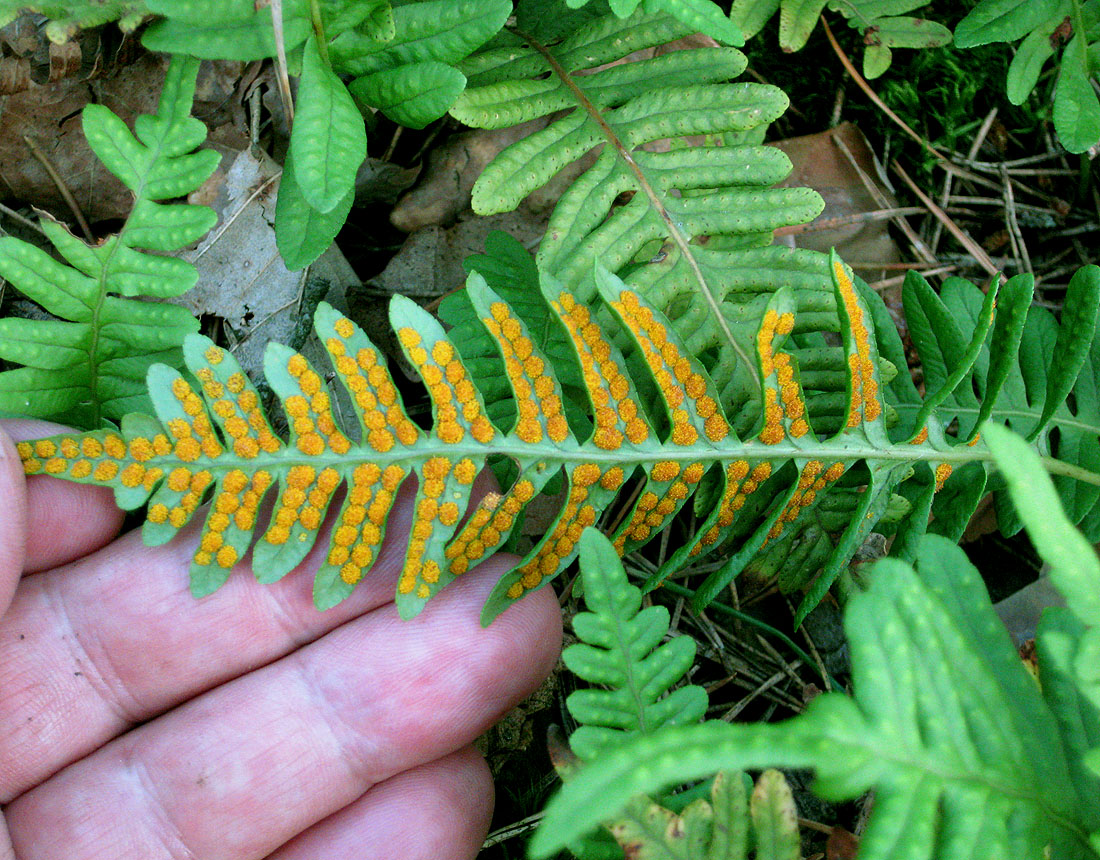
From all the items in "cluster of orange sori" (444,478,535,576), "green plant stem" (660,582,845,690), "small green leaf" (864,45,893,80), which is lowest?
"green plant stem" (660,582,845,690)

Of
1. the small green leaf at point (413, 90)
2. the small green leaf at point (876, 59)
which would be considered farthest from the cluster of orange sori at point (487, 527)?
the small green leaf at point (876, 59)

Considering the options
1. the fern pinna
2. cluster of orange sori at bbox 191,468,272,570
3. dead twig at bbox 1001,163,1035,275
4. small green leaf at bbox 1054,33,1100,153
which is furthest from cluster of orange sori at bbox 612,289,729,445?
dead twig at bbox 1001,163,1035,275

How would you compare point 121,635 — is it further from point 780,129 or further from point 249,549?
point 780,129

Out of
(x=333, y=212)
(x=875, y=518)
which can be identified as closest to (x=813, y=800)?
(x=875, y=518)

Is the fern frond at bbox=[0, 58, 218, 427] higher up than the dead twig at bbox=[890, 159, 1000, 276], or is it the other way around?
the fern frond at bbox=[0, 58, 218, 427]

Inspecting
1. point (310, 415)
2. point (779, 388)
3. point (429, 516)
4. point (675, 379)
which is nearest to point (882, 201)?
point (779, 388)

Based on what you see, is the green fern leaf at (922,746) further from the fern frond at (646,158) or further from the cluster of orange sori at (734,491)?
the fern frond at (646,158)

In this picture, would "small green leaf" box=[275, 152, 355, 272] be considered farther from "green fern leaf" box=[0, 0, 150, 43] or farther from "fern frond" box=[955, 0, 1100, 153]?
"fern frond" box=[955, 0, 1100, 153]

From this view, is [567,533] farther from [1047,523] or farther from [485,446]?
[1047,523]
